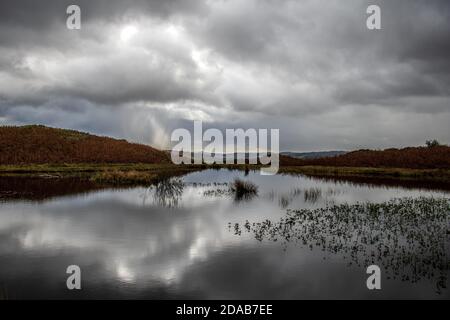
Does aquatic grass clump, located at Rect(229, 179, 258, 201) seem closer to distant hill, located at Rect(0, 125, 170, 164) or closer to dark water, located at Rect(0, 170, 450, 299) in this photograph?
dark water, located at Rect(0, 170, 450, 299)

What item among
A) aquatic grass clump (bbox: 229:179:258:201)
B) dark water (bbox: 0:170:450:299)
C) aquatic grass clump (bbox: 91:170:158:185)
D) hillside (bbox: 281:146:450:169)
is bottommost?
dark water (bbox: 0:170:450:299)

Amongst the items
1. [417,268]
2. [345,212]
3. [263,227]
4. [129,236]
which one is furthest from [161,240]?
[345,212]

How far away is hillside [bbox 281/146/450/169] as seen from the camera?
9494 centimetres

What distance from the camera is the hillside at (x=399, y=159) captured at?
311ft

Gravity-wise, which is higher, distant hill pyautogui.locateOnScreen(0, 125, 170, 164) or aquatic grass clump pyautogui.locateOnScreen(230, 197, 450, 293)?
distant hill pyautogui.locateOnScreen(0, 125, 170, 164)

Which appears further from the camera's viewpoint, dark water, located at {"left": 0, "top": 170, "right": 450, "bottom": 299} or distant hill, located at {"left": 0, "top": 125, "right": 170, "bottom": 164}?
distant hill, located at {"left": 0, "top": 125, "right": 170, "bottom": 164}

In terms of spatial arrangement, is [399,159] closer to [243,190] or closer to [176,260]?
[243,190]

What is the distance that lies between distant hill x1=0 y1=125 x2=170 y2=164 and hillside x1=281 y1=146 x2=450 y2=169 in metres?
62.3

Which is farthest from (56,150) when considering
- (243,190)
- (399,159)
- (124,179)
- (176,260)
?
(176,260)

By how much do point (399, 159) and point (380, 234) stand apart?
9537cm

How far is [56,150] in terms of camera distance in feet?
387

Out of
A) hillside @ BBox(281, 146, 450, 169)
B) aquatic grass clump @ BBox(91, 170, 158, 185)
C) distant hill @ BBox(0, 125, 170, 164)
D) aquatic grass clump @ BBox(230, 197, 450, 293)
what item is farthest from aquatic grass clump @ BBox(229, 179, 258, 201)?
distant hill @ BBox(0, 125, 170, 164)

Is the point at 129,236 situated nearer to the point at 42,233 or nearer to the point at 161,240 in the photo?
the point at 161,240

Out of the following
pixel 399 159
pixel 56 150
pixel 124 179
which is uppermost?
pixel 56 150
